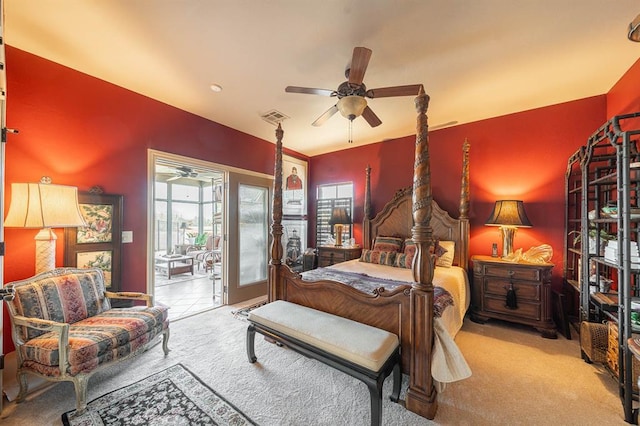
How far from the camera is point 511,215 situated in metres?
3.15

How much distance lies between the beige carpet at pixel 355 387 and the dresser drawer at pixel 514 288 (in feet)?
1.60

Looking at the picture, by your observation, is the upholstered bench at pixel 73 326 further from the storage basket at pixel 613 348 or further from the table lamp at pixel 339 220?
the storage basket at pixel 613 348

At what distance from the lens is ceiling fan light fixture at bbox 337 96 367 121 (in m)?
2.17

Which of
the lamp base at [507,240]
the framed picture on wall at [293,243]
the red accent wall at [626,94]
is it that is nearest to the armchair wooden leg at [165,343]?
the framed picture on wall at [293,243]

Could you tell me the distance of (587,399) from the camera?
1.87 meters

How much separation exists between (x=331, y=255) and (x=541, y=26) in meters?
3.81

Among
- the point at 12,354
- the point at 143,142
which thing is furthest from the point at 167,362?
the point at 143,142

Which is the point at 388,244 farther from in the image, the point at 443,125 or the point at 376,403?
Result: the point at 376,403

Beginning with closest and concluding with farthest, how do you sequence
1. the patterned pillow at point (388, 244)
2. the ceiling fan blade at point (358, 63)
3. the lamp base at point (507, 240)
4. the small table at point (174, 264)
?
the ceiling fan blade at point (358, 63), the lamp base at point (507, 240), the patterned pillow at point (388, 244), the small table at point (174, 264)

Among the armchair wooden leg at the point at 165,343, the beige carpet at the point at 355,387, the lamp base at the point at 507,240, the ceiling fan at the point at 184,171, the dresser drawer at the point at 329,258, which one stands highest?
the ceiling fan at the point at 184,171

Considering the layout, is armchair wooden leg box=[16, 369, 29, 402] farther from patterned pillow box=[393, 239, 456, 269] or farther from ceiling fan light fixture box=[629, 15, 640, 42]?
ceiling fan light fixture box=[629, 15, 640, 42]

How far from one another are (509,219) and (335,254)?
2.67 metres

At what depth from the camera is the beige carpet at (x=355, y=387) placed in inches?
67.2

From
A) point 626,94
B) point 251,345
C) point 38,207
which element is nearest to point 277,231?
point 251,345
